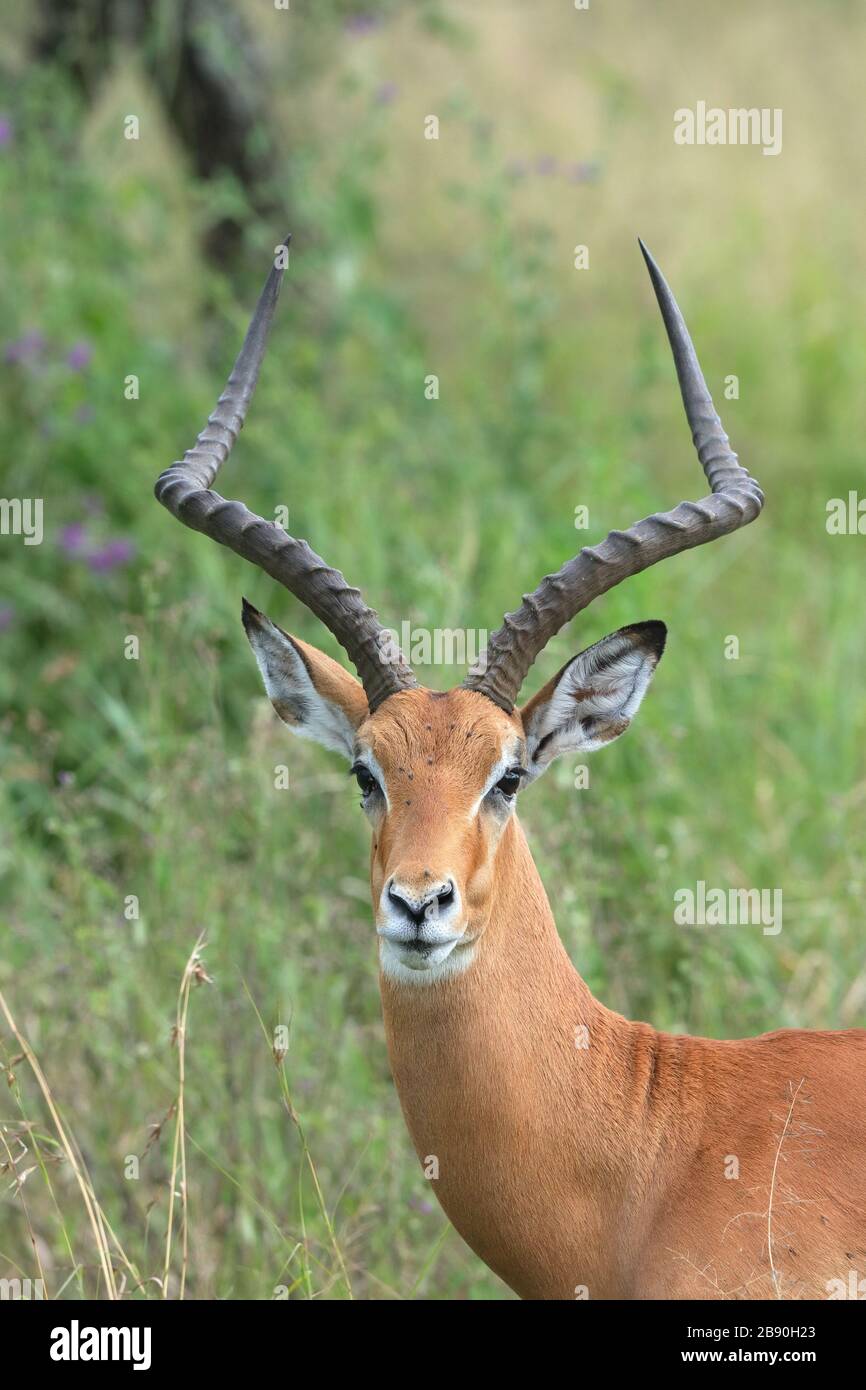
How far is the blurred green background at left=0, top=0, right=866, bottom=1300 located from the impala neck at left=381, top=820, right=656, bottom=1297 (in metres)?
0.51

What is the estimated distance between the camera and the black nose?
388cm

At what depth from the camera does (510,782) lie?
14.6 ft

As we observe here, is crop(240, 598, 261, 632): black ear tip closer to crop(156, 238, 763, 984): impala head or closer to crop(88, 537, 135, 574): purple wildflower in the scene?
crop(156, 238, 763, 984): impala head

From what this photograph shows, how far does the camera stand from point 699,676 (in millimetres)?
8016

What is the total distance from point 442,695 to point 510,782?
0.30 metres

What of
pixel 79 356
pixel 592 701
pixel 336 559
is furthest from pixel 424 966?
pixel 79 356

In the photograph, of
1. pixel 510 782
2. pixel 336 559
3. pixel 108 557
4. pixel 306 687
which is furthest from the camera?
pixel 108 557

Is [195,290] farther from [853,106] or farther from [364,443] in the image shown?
[853,106]

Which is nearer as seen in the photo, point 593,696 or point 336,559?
point 593,696

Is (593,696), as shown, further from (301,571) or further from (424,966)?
(424,966)

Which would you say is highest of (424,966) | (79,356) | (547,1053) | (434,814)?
(79,356)

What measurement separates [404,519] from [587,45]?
31.2ft

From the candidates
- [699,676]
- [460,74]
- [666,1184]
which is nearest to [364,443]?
[699,676]
